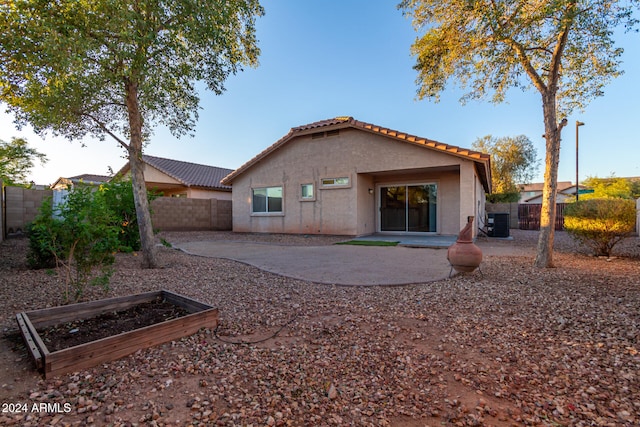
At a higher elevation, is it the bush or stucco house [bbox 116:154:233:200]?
stucco house [bbox 116:154:233:200]

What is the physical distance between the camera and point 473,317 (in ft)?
10.6

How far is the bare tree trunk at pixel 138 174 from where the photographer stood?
535 cm

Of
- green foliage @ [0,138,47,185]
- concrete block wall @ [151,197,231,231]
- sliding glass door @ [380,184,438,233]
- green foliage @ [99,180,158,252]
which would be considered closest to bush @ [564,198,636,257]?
sliding glass door @ [380,184,438,233]

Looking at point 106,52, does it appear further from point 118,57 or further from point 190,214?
point 190,214

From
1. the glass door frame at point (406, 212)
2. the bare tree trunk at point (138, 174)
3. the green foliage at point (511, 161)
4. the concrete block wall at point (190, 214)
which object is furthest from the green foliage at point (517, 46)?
the green foliage at point (511, 161)

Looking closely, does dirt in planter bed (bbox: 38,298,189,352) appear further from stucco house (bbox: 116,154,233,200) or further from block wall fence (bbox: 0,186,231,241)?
stucco house (bbox: 116,154,233,200)

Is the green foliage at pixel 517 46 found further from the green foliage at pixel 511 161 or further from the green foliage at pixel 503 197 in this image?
the green foliage at pixel 511 161

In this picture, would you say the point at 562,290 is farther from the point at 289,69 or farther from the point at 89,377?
the point at 289,69

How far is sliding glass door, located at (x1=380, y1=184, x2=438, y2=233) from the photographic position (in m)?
12.2

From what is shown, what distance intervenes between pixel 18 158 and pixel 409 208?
25.8 metres

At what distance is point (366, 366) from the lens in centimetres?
227

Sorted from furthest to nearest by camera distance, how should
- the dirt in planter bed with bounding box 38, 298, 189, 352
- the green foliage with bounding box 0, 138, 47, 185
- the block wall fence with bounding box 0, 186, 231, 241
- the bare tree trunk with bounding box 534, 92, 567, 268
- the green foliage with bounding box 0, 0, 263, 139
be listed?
the green foliage with bounding box 0, 138, 47, 185, the block wall fence with bounding box 0, 186, 231, 241, the bare tree trunk with bounding box 534, 92, 567, 268, the green foliage with bounding box 0, 0, 263, 139, the dirt in planter bed with bounding box 38, 298, 189, 352

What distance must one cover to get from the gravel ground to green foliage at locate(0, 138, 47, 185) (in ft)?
70.8

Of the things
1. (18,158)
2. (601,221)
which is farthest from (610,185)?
(18,158)
